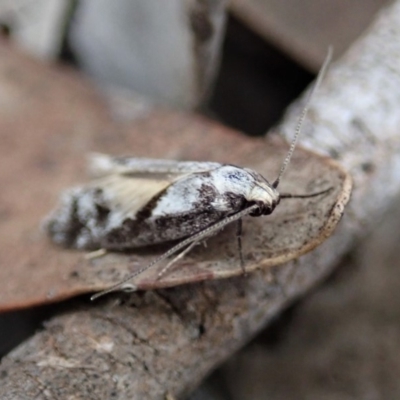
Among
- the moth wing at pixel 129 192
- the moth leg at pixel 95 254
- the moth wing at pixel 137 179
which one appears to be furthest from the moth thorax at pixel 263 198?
the moth leg at pixel 95 254

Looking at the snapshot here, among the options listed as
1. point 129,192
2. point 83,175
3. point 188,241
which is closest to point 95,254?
point 129,192

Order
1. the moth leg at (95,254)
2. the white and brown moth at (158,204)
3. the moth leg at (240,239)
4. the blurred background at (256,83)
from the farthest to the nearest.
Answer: the blurred background at (256,83), the moth leg at (95,254), the white and brown moth at (158,204), the moth leg at (240,239)

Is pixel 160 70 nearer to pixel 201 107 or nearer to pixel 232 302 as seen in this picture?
pixel 201 107

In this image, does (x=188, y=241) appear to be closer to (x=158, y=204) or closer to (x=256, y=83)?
(x=158, y=204)

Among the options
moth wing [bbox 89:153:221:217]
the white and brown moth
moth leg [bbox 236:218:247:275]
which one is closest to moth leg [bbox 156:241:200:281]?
the white and brown moth

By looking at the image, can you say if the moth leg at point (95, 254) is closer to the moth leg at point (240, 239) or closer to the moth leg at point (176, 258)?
the moth leg at point (176, 258)

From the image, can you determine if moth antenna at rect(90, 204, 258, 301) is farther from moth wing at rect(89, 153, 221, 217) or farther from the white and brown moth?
moth wing at rect(89, 153, 221, 217)

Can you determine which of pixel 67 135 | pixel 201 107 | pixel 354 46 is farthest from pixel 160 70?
pixel 354 46
